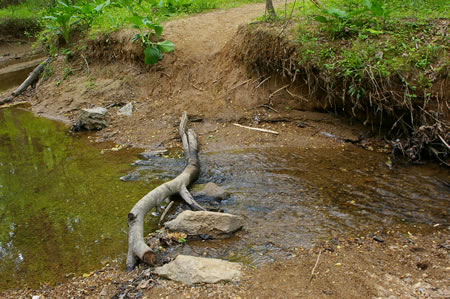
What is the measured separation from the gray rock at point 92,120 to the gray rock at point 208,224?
15.2ft

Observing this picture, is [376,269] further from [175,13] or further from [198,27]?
[175,13]

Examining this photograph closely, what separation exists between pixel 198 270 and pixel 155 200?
4.81 feet

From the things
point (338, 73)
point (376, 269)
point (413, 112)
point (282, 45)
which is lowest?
point (376, 269)

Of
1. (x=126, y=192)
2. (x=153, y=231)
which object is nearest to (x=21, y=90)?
(x=126, y=192)

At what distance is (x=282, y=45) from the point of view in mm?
7562

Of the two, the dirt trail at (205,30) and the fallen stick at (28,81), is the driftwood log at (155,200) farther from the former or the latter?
the fallen stick at (28,81)

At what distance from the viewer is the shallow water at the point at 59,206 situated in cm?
430

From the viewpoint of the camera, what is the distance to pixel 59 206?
17.9 ft

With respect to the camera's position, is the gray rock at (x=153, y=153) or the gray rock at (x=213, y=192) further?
the gray rock at (x=153, y=153)

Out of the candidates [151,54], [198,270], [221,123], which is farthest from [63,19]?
[198,270]

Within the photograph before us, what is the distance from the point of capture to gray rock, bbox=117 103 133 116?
887 cm

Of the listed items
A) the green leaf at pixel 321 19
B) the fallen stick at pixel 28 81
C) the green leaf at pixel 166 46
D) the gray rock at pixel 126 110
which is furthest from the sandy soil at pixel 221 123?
the green leaf at pixel 321 19

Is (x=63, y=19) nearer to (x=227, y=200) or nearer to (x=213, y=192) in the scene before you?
(x=213, y=192)

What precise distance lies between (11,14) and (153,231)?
63.6 feet
